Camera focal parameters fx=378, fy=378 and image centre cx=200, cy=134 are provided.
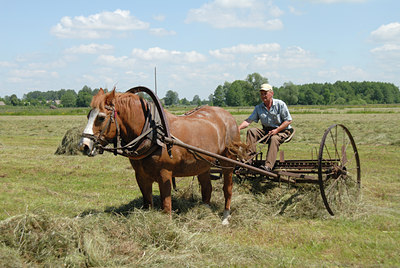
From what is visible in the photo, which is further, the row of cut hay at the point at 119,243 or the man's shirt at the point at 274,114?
the man's shirt at the point at 274,114

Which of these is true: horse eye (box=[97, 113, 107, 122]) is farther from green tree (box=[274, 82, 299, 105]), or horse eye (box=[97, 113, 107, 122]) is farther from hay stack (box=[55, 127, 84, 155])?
green tree (box=[274, 82, 299, 105])

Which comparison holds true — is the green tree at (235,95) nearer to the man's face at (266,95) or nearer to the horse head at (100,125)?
the man's face at (266,95)

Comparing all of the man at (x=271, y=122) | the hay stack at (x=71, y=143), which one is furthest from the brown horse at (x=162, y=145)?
the hay stack at (x=71, y=143)

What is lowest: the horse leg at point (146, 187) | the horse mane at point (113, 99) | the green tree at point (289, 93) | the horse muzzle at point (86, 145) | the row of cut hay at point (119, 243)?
the row of cut hay at point (119, 243)

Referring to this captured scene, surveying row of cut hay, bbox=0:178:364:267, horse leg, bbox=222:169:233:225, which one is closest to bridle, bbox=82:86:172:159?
row of cut hay, bbox=0:178:364:267

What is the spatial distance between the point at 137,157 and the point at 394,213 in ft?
15.4

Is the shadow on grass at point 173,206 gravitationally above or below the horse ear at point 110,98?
below

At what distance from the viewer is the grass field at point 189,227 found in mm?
4207

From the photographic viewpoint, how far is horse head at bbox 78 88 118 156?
460 centimetres

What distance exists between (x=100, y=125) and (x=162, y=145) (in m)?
0.85

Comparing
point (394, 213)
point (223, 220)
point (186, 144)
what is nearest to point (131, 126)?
point (186, 144)

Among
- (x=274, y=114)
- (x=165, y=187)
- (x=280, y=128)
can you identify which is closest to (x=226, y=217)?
(x=165, y=187)

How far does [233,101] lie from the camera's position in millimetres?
93875

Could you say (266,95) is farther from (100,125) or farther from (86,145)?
(86,145)
